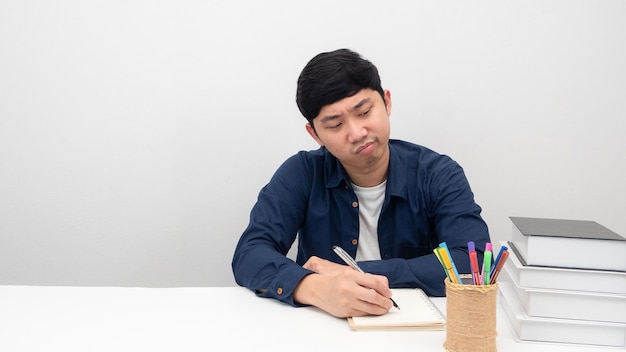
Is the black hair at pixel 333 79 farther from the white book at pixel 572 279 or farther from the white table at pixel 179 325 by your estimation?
the white book at pixel 572 279

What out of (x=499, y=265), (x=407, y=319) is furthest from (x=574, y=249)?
(x=407, y=319)

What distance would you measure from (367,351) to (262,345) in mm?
183

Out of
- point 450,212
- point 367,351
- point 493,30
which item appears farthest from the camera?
point 493,30

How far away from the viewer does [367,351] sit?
39.5 inches

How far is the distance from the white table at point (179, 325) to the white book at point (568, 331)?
15 millimetres

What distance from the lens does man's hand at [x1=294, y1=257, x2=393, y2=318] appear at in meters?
1.14

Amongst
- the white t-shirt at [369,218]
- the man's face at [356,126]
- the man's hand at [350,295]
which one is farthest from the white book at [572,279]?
the white t-shirt at [369,218]

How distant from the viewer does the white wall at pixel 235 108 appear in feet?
6.55

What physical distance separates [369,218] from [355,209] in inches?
2.2

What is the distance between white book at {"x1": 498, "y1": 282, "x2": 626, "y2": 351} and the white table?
0.05ft

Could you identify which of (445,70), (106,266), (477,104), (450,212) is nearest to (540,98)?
(477,104)

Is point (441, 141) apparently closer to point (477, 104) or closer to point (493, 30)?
point (477, 104)

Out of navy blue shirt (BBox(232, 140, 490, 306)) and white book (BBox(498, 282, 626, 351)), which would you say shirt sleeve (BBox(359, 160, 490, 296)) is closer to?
navy blue shirt (BBox(232, 140, 490, 306))

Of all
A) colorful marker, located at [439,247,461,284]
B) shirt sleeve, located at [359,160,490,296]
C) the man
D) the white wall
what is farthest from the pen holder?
the white wall
